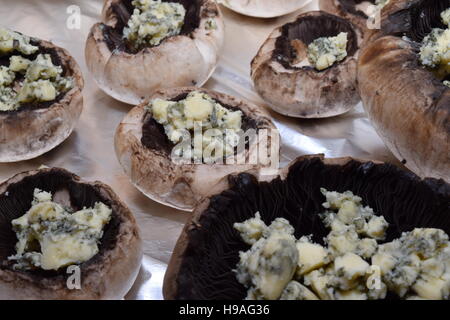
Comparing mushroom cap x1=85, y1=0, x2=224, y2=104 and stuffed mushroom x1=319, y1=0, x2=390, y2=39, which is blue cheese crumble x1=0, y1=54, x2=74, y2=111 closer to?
mushroom cap x1=85, y1=0, x2=224, y2=104

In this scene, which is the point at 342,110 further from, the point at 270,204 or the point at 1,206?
the point at 1,206

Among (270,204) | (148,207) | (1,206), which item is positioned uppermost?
(270,204)

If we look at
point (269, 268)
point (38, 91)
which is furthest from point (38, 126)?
point (269, 268)

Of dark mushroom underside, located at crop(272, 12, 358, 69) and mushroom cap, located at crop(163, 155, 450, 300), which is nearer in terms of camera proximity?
mushroom cap, located at crop(163, 155, 450, 300)

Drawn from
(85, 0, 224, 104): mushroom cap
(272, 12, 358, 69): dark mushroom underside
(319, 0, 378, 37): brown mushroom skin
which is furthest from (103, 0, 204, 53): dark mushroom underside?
(319, 0, 378, 37): brown mushroom skin

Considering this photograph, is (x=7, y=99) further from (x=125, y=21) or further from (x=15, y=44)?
(x=125, y=21)

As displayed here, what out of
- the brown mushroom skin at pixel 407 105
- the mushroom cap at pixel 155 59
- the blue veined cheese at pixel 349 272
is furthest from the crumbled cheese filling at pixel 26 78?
the blue veined cheese at pixel 349 272
